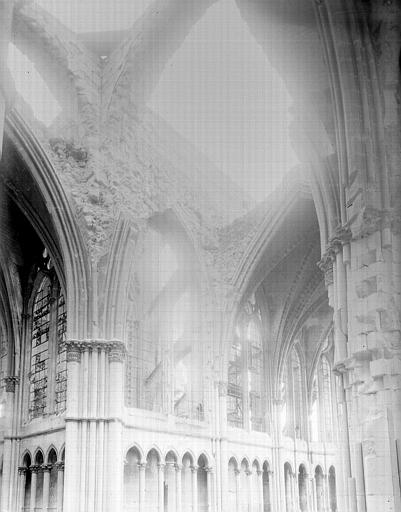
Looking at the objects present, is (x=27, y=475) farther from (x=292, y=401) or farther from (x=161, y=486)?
(x=292, y=401)

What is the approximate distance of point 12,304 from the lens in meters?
18.2

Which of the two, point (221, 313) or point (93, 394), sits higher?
point (221, 313)

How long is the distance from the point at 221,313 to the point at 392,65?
1006cm

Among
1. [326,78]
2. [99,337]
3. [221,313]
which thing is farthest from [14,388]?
[326,78]

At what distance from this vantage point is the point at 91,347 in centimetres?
1468

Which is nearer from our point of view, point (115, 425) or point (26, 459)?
point (115, 425)

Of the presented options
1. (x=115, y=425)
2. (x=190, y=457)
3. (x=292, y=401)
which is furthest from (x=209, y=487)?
(x=292, y=401)

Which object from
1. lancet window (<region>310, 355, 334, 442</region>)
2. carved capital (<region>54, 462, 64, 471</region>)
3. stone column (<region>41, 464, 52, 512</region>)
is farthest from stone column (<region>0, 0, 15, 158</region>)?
lancet window (<region>310, 355, 334, 442</region>)

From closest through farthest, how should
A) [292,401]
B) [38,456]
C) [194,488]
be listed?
1. [38,456]
2. [194,488]
3. [292,401]

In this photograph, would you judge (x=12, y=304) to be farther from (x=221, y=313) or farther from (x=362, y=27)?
(x=362, y=27)

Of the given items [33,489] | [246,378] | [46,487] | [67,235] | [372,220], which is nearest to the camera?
[372,220]

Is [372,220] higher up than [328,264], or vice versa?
[328,264]

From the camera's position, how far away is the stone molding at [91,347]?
14625mm

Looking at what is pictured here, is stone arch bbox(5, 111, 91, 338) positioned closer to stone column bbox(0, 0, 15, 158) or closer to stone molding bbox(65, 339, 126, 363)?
stone molding bbox(65, 339, 126, 363)
